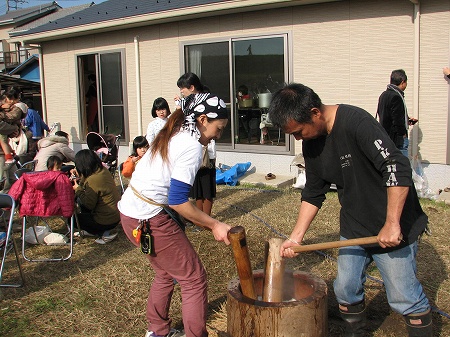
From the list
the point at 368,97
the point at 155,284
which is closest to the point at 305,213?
the point at 155,284

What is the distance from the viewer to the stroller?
286 inches

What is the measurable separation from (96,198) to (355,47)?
448 centimetres

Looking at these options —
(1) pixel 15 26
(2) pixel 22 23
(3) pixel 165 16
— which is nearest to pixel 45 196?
(3) pixel 165 16

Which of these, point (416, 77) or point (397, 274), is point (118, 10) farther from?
point (397, 274)

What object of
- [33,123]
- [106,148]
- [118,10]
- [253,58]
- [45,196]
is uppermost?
[118,10]

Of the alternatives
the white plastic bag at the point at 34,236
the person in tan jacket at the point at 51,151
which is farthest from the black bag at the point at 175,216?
the person in tan jacket at the point at 51,151

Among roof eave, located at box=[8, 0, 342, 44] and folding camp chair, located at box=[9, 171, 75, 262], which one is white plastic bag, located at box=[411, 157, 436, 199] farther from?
folding camp chair, located at box=[9, 171, 75, 262]

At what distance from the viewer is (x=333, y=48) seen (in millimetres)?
7398

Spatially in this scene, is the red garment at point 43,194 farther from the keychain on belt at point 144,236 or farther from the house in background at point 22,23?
the house in background at point 22,23

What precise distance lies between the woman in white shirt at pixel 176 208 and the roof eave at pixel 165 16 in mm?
5112

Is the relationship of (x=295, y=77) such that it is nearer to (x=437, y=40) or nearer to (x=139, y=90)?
(x=437, y=40)

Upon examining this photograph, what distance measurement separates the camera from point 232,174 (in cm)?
805

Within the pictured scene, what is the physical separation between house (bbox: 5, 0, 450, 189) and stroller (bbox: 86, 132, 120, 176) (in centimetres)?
194

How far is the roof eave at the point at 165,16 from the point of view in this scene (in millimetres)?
7445
